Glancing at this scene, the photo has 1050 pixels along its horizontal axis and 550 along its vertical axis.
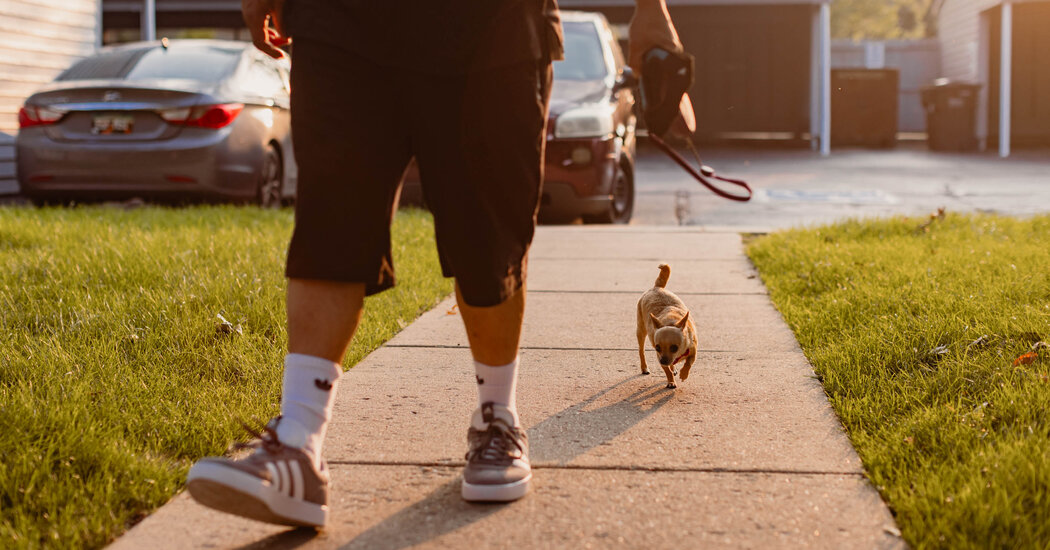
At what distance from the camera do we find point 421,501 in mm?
2510

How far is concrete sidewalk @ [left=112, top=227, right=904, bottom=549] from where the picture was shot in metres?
2.30

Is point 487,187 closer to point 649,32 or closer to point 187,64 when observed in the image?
point 649,32

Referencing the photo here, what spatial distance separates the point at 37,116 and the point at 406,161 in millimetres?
7693

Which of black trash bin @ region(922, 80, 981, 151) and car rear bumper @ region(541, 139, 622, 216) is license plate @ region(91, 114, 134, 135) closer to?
car rear bumper @ region(541, 139, 622, 216)

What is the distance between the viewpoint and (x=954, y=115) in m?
23.2

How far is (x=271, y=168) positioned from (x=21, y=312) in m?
5.43

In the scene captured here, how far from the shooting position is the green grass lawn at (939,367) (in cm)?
231

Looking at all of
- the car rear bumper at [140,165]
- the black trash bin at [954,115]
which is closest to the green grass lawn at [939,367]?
the car rear bumper at [140,165]

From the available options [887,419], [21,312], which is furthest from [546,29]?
[21,312]

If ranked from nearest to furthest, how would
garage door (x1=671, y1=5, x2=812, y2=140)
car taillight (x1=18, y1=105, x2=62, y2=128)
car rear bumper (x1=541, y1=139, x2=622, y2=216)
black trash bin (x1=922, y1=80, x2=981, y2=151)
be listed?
car rear bumper (x1=541, y1=139, x2=622, y2=216) → car taillight (x1=18, y1=105, x2=62, y2=128) → black trash bin (x1=922, y1=80, x2=981, y2=151) → garage door (x1=671, y1=5, x2=812, y2=140)

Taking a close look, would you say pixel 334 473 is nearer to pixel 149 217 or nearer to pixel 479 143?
pixel 479 143

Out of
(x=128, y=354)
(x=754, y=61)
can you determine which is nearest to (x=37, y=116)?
(x=128, y=354)

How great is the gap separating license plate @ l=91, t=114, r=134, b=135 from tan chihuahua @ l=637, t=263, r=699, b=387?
6.35 metres

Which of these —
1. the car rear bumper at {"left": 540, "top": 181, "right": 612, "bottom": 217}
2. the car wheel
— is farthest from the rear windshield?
the car rear bumper at {"left": 540, "top": 181, "right": 612, "bottom": 217}
